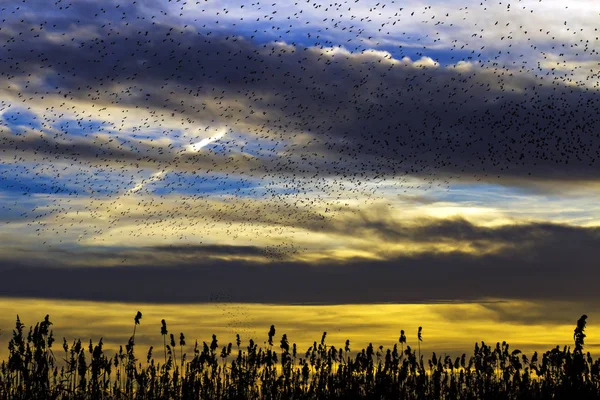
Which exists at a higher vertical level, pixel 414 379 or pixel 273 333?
pixel 273 333

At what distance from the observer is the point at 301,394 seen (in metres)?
19.7

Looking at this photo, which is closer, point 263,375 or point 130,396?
point 130,396

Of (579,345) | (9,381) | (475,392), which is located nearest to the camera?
(579,345)

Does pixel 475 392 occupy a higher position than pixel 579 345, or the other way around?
pixel 579 345

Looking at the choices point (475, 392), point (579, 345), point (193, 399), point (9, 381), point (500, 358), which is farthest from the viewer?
point (500, 358)

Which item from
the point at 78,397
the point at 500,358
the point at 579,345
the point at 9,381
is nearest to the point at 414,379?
the point at 500,358

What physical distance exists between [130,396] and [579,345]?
36.9ft

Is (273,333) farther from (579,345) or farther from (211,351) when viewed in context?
(579,345)

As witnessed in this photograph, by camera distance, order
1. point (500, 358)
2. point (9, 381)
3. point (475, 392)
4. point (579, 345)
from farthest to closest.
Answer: point (500, 358), point (475, 392), point (9, 381), point (579, 345)

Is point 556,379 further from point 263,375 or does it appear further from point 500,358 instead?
point 263,375

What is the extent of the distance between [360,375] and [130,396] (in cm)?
650

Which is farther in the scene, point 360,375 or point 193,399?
point 360,375

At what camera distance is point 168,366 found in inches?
825

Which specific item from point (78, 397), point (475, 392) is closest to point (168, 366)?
point (78, 397)
